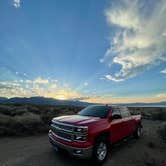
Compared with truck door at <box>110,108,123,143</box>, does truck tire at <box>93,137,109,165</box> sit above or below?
below

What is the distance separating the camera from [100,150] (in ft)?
17.0

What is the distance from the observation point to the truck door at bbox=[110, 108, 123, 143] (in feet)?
19.5

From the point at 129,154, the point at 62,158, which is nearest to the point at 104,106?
the point at 129,154

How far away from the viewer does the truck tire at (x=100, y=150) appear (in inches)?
194

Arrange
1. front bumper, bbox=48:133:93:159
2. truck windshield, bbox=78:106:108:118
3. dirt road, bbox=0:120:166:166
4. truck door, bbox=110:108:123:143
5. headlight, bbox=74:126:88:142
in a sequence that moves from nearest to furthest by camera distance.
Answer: front bumper, bbox=48:133:93:159 → headlight, bbox=74:126:88:142 → dirt road, bbox=0:120:166:166 → truck door, bbox=110:108:123:143 → truck windshield, bbox=78:106:108:118

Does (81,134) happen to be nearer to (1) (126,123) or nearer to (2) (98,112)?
(2) (98,112)

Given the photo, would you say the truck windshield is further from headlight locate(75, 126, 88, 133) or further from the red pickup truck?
headlight locate(75, 126, 88, 133)

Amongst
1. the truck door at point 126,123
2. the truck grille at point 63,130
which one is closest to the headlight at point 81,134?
the truck grille at point 63,130

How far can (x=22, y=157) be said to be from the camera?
5.54 metres

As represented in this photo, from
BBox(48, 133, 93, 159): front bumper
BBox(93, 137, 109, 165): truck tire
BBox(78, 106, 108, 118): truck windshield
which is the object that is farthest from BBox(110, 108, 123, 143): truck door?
BBox(48, 133, 93, 159): front bumper

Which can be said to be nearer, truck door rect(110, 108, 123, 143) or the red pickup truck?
the red pickup truck

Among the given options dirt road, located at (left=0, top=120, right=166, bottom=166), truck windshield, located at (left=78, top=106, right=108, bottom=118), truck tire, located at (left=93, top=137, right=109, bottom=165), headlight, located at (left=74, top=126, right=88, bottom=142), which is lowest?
dirt road, located at (left=0, top=120, right=166, bottom=166)

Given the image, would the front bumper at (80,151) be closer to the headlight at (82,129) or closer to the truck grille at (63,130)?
the truck grille at (63,130)

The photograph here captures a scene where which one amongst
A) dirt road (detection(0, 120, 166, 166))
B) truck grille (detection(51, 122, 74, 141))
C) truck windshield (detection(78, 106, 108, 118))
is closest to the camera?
truck grille (detection(51, 122, 74, 141))
